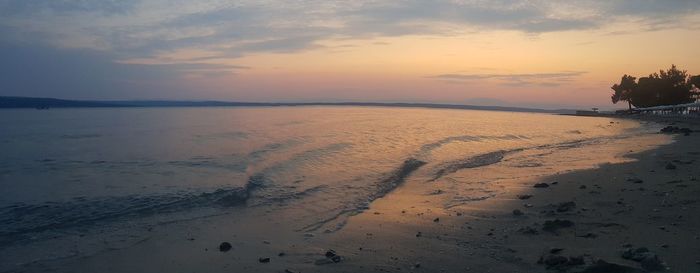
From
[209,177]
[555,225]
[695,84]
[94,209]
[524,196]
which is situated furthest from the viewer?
[695,84]

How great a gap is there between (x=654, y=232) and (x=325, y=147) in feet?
74.8

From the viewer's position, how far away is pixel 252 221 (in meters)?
11.9

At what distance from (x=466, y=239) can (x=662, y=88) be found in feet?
315

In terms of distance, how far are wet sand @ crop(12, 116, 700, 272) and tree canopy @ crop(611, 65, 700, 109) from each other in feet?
265

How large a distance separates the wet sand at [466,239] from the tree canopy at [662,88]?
3184 inches

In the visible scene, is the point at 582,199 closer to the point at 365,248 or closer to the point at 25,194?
the point at 365,248

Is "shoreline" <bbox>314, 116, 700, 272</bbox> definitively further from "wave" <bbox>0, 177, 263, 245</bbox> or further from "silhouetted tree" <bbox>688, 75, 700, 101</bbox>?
"silhouetted tree" <bbox>688, 75, 700, 101</bbox>

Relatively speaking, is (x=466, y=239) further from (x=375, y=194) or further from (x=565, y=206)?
(x=375, y=194)

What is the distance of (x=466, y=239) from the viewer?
9203mm

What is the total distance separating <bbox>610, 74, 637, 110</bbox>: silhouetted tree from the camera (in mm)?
100312

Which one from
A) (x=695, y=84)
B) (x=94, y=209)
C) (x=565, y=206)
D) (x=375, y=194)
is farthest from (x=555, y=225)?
(x=695, y=84)

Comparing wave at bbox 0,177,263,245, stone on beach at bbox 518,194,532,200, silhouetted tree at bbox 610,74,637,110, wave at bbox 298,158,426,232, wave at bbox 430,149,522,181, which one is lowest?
wave at bbox 0,177,263,245

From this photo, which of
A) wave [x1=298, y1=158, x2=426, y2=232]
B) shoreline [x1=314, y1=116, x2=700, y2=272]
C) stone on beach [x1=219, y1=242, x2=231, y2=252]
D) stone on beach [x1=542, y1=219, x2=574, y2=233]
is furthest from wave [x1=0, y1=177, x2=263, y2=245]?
stone on beach [x1=542, y1=219, x2=574, y2=233]

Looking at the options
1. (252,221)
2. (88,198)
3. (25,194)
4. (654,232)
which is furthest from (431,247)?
(25,194)
